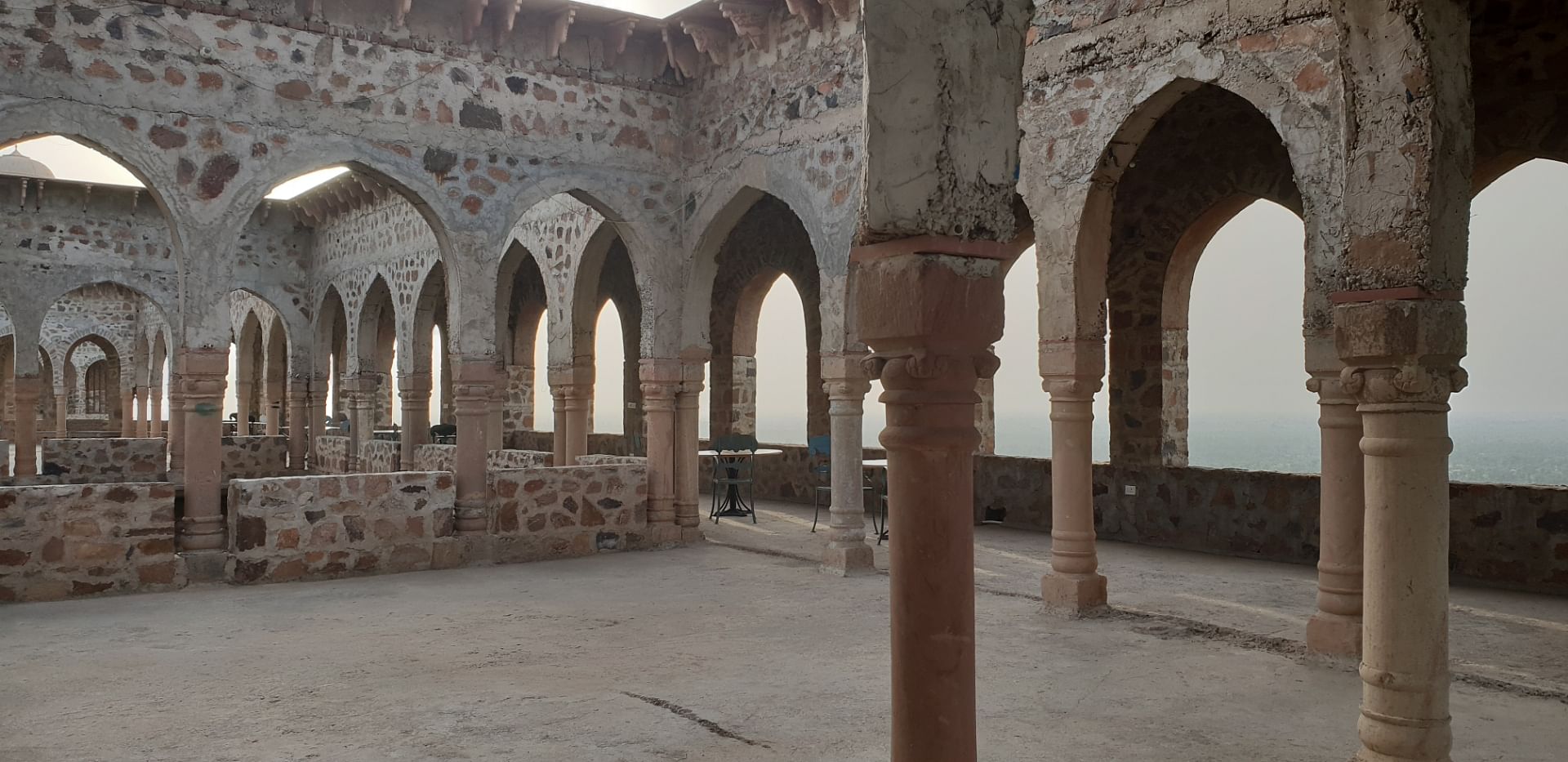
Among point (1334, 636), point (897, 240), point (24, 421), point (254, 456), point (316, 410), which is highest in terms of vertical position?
point (897, 240)

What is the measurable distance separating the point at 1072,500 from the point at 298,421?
15127mm

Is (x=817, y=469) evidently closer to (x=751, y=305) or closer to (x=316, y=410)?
(x=751, y=305)

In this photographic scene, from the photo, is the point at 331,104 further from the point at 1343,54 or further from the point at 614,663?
the point at 1343,54

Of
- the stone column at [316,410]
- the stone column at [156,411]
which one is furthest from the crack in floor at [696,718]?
the stone column at [156,411]

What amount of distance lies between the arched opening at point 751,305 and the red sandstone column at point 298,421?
22.8ft

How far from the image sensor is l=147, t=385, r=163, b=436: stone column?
892 inches

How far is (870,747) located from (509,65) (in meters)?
7.68

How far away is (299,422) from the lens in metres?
18.8

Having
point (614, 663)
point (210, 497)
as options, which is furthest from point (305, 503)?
point (614, 663)

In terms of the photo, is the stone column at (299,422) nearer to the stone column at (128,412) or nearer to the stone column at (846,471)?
the stone column at (128,412)

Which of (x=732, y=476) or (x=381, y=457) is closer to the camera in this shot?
(x=732, y=476)

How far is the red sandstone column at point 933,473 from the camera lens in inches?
117

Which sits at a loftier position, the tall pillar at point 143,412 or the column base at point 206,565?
the tall pillar at point 143,412

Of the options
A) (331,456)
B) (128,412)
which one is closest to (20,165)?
(128,412)
